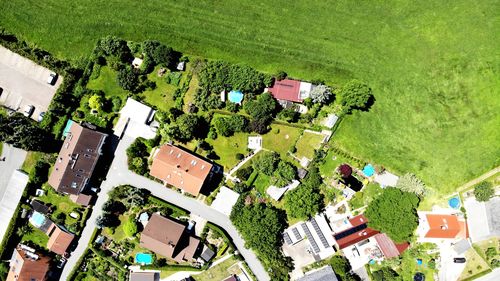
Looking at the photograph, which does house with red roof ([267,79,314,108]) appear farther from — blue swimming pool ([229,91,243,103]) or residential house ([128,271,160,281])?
residential house ([128,271,160,281])

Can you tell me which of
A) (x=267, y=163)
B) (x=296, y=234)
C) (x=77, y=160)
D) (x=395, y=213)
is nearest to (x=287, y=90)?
(x=267, y=163)

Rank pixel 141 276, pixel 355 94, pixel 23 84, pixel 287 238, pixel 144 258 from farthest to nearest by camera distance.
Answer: pixel 23 84 → pixel 144 258 → pixel 287 238 → pixel 141 276 → pixel 355 94

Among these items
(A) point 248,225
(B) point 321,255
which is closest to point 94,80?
(A) point 248,225

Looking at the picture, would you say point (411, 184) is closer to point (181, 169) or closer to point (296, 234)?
point (296, 234)

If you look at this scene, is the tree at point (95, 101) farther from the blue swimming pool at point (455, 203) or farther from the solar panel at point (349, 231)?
the blue swimming pool at point (455, 203)

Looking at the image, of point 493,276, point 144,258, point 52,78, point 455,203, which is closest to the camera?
point 493,276

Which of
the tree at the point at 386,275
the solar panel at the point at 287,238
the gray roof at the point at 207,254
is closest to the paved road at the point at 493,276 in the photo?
the tree at the point at 386,275

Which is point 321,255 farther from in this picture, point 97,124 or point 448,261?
point 97,124
